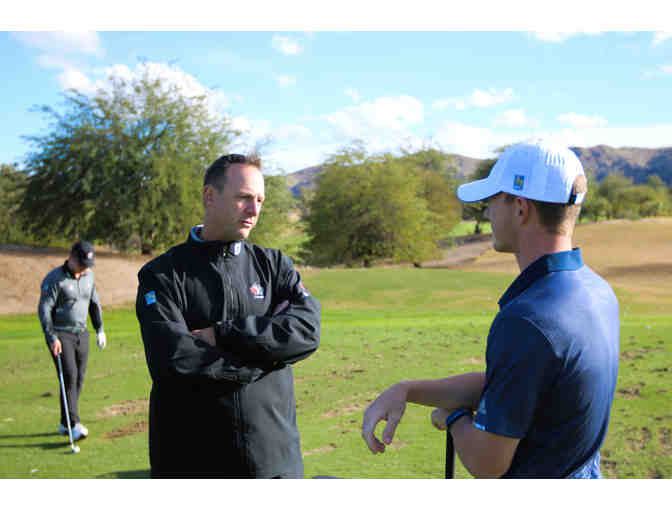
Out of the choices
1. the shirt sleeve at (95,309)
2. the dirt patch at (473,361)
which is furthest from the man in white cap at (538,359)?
the dirt patch at (473,361)

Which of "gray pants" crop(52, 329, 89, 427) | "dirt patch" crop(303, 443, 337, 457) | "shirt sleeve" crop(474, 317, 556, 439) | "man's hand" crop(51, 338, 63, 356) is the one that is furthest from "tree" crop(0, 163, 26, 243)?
"shirt sleeve" crop(474, 317, 556, 439)

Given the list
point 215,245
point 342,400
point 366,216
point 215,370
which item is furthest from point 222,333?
point 366,216

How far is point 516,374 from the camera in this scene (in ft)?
5.12

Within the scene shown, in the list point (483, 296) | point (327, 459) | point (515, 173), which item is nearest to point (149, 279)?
point (515, 173)

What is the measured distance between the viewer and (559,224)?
72.6 inches

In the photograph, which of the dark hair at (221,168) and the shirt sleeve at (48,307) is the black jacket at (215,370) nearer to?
the dark hair at (221,168)

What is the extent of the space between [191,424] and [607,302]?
2103 millimetres

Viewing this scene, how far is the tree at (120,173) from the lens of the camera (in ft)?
97.3

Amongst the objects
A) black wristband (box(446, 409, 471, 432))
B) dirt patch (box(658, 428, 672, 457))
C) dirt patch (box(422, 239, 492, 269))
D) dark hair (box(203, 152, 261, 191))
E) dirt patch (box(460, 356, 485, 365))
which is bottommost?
dirt patch (box(422, 239, 492, 269))

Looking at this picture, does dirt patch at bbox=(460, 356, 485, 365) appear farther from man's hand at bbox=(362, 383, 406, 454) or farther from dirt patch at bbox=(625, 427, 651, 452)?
man's hand at bbox=(362, 383, 406, 454)

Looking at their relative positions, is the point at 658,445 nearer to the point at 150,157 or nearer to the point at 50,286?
the point at 50,286

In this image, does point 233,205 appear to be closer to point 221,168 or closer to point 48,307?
point 221,168

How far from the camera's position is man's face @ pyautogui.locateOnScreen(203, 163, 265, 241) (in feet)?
10.6

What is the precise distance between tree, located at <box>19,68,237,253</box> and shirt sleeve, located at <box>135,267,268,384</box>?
27.5 metres
